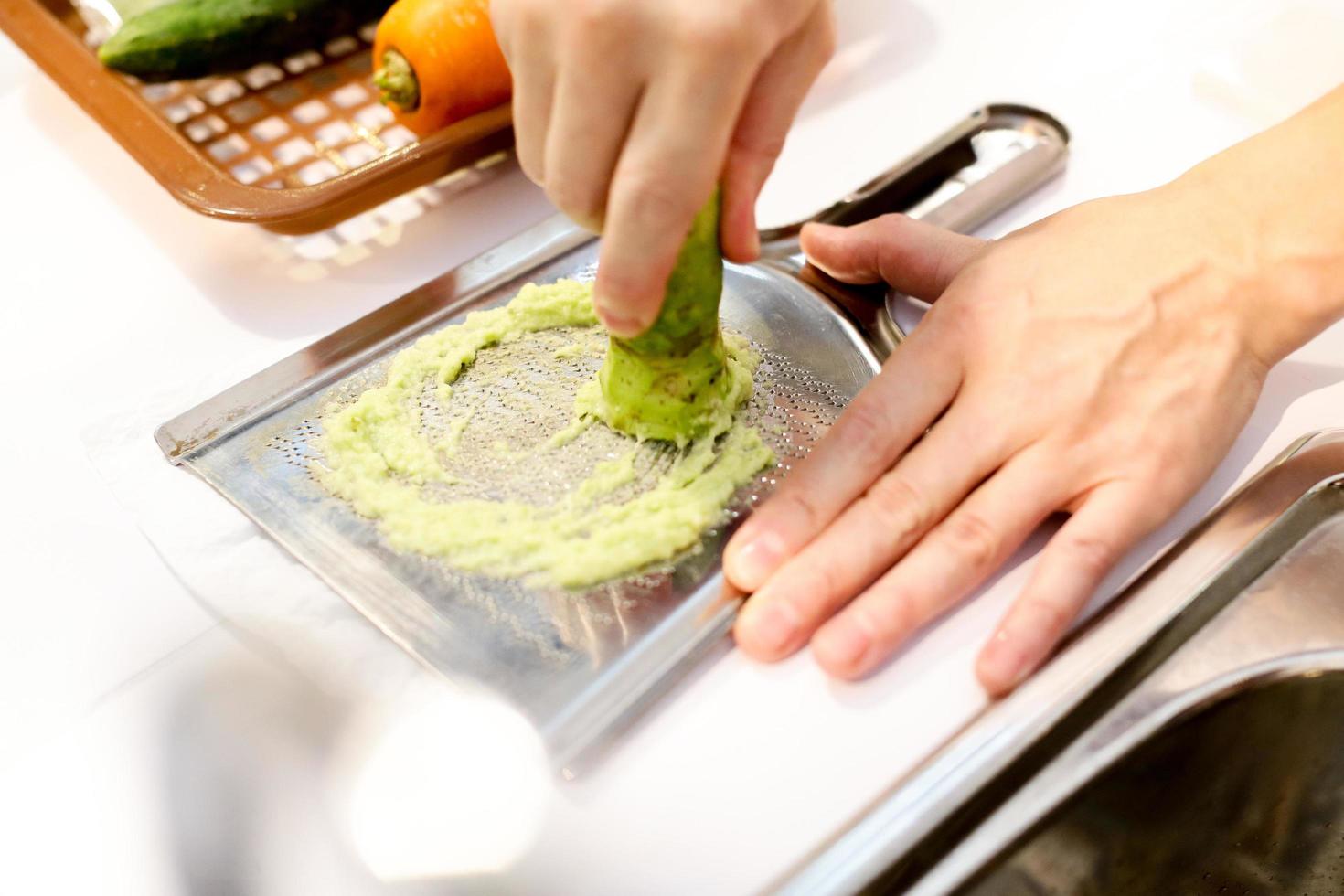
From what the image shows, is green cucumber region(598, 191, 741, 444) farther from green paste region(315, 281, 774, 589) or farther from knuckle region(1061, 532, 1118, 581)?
knuckle region(1061, 532, 1118, 581)

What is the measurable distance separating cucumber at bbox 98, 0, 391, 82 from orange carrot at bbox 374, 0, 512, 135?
143mm

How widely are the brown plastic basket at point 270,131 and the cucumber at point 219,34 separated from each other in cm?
3

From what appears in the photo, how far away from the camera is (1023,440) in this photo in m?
0.58

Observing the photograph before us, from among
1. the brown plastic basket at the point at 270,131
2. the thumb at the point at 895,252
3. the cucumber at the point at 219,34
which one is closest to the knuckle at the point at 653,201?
the thumb at the point at 895,252

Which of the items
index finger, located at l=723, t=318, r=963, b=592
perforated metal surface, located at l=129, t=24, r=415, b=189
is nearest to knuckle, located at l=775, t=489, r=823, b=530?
index finger, located at l=723, t=318, r=963, b=592

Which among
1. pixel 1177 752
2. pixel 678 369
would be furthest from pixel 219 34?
pixel 1177 752

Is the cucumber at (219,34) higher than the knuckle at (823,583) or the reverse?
higher

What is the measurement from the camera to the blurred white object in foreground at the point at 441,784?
49cm

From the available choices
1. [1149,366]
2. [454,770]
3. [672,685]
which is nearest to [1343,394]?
[1149,366]

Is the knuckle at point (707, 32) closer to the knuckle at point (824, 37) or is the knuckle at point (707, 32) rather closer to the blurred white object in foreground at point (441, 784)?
the knuckle at point (824, 37)

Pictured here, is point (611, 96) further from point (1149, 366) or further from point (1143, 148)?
point (1143, 148)

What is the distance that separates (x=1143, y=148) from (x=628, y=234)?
638 mm

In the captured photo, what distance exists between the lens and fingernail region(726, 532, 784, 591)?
567 mm

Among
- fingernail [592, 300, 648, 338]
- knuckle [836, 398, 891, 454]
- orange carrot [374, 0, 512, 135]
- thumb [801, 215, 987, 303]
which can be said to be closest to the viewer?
fingernail [592, 300, 648, 338]
